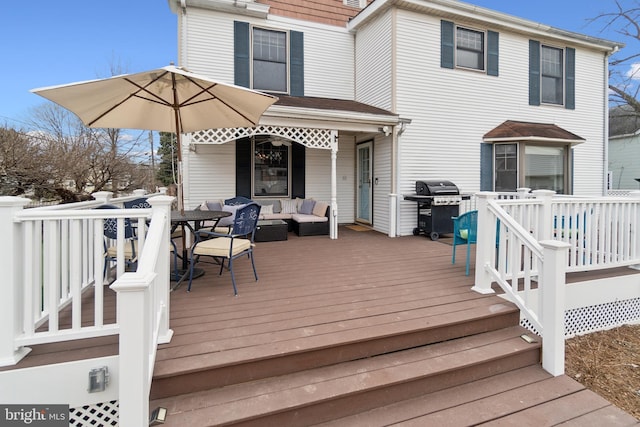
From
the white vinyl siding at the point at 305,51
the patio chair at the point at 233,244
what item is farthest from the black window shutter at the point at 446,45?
the patio chair at the point at 233,244

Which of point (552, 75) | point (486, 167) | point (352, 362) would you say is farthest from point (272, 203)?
point (552, 75)

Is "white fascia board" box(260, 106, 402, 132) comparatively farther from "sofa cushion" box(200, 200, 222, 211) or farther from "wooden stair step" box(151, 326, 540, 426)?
"wooden stair step" box(151, 326, 540, 426)

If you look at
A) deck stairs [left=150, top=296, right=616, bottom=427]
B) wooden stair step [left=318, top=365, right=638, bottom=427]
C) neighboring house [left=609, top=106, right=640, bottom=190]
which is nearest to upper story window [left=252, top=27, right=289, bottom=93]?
deck stairs [left=150, top=296, right=616, bottom=427]

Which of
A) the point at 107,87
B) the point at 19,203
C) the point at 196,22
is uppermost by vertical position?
the point at 196,22

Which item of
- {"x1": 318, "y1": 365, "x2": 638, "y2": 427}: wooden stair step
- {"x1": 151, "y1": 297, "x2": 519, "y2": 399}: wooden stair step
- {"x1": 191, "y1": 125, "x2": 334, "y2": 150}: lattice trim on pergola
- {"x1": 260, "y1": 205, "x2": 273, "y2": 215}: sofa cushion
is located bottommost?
{"x1": 318, "y1": 365, "x2": 638, "y2": 427}: wooden stair step

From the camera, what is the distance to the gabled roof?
7.32m

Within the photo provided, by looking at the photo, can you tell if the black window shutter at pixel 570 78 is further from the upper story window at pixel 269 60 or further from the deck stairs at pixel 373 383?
the deck stairs at pixel 373 383

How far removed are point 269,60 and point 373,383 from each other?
7301mm

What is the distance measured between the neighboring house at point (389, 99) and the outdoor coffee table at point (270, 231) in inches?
45.7

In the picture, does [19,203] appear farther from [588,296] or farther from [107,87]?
[588,296]

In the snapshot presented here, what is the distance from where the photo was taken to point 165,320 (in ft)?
7.68

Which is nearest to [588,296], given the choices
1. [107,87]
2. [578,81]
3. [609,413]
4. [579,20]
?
[609,413]

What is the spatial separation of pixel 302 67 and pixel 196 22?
7.95ft

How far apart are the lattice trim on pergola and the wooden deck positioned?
3489 mm
